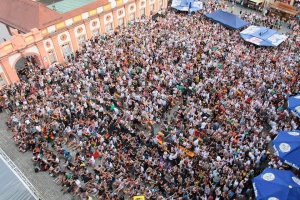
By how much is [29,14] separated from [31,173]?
1569cm

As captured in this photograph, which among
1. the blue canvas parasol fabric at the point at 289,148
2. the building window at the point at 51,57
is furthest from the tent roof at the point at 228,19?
the building window at the point at 51,57

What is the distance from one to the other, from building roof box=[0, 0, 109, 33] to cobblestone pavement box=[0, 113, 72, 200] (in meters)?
10.3

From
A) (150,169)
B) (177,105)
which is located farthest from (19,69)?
(150,169)

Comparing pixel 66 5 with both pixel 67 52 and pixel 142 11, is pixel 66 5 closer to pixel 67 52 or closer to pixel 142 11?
pixel 67 52

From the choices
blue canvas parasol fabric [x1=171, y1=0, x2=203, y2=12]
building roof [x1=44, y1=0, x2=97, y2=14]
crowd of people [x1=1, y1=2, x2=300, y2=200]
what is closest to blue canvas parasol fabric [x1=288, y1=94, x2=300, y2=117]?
crowd of people [x1=1, y1=2, x2=300, y2=200]

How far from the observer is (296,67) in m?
25.9

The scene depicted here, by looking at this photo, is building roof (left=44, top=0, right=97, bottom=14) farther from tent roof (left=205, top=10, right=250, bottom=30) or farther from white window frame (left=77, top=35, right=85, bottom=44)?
tent roof (left=205, top=10, right=250, bottom=30)

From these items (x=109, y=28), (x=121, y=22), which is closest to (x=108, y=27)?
(x=109, y=28)

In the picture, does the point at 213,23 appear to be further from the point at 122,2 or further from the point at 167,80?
the point at 167,80

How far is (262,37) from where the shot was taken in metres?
29.5

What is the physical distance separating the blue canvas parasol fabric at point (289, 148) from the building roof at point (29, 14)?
2177 cm

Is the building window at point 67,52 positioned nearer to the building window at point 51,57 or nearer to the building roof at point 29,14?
the building window at point 51,57

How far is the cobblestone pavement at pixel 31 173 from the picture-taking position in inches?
679

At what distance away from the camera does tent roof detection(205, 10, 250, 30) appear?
105ft
